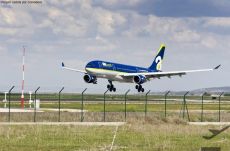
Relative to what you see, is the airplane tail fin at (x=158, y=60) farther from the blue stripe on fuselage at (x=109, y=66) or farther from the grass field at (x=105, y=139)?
the grass field at (x=105, y=139)

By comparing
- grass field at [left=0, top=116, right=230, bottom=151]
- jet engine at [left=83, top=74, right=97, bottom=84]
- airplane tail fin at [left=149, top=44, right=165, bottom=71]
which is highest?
airplane tail fin at [left=149, top=44, right=165, bottom=71]

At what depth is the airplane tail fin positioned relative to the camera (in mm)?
94275

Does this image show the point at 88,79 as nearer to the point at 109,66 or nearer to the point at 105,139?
the point at 109,66

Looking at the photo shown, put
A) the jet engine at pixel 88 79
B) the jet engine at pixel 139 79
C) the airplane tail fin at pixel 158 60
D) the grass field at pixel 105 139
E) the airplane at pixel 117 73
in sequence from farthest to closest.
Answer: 1. the airplane tail fin at pixel 158 60
2. the jet engine at pixel 139 79
3. the airplane at pixel 117 73
4. the jet engine at pixel 88 79
5. the grass field at pixel 105 139

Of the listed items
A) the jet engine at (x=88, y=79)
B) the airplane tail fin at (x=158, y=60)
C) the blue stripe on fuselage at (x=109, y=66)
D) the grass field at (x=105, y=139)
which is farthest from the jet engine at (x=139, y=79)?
the grass field at (x=105, y=139)

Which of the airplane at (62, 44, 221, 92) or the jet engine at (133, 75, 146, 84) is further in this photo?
the jet engine at (133, 75, 146, 84)

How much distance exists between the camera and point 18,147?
21047 mm

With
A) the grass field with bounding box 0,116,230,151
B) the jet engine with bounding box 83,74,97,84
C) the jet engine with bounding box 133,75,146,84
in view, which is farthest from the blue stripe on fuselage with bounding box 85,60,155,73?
the grass field with bounding box 0,116,230,151

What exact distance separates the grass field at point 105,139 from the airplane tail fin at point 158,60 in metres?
60.1

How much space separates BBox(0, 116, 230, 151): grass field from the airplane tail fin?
6011 centimetres

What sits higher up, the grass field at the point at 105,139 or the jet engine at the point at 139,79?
the jet engine at the point at 139,79

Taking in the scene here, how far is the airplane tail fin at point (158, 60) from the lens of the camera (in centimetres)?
9428

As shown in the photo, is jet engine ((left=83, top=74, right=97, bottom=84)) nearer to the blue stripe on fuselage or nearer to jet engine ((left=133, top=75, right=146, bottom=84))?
the blue stripe on fuselage

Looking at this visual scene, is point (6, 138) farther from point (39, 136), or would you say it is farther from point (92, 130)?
point (92, 130)
